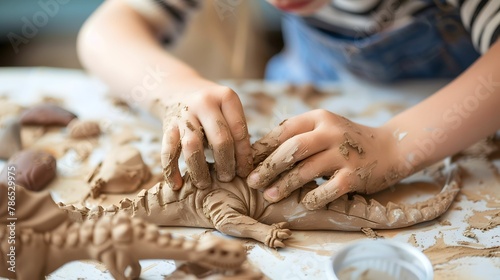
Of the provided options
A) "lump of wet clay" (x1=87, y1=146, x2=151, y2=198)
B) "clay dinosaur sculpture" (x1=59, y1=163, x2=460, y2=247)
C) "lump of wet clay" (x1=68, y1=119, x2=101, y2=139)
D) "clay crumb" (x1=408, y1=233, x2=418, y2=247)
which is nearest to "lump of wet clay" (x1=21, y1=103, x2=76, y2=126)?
"lump of wet clay" (x1=68, y1=119, x2=101, y2=139)

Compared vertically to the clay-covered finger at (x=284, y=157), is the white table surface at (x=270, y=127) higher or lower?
lower

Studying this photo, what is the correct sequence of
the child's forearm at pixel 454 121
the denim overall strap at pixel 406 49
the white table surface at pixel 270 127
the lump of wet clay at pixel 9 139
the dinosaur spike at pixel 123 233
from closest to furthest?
the dinosaur spike at pixel 123 233, the white table surface at pixel 270 127, the child's forearm at pixel 454 121, the lump of wet clay at pixel 9 139, the denim overall strap at pixel 406 49

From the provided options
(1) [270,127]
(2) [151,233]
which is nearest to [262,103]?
(1) [270,127]

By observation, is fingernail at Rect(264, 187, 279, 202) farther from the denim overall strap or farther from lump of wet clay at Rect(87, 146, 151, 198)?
the denim overall strap

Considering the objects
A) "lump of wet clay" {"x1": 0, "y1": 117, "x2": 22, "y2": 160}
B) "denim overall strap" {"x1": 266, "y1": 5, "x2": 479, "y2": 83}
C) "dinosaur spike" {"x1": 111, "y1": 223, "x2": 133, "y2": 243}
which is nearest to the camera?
"dinosaur spike" {"x1": 111, "y1": 223, "x2": 133, "y2": 243}

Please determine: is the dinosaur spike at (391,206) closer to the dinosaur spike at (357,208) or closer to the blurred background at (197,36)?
the dinosaur spike at (357,208)

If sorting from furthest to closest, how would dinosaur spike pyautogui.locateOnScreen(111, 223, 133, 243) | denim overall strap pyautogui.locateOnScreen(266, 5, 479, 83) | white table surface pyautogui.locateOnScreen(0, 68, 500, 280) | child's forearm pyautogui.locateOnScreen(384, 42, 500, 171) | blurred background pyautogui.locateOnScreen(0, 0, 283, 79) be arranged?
blurred background pyautogui.locateOnScreen(0, 0, 283, 79), denim overall strap pyautogui.locateOnScreen(266, 5, 479, 83), child's forearm pyautogui.locateOnScreen(384, 42, 500, 171), white table surface pyautogui.locateOnScreen(0, 68, 500, 280), dinosaur spike pyautogui.locateOnScreen(111, 223, 133, 243)

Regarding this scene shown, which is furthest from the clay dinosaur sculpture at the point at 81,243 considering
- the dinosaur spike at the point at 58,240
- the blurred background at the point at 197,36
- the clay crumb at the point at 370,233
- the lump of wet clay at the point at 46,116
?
the blurred background at the point at 197,36

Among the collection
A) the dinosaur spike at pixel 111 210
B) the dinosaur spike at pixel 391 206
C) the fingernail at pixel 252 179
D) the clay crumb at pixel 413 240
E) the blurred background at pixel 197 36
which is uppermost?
the fingernail at pixel 252 179

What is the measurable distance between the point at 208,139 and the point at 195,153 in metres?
0.03

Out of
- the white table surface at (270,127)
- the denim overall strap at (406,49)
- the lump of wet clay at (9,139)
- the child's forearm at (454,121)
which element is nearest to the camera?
the white table surface at (270,127)

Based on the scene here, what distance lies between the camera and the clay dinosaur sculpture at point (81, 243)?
0.57 meters

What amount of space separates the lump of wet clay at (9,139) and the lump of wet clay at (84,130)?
9 centimetres

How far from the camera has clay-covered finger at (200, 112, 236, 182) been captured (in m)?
0.70
